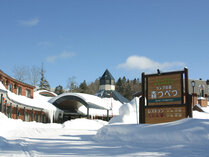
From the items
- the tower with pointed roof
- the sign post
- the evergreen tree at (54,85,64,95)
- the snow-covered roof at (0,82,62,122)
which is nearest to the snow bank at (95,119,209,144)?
the sign post

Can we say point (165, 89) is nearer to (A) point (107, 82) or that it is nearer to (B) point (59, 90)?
(A) point (107, 82)

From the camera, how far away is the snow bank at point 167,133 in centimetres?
885

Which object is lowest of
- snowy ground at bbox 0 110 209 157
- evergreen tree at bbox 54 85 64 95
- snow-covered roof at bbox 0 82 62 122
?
snowy ground at bbox 0 110 209 157

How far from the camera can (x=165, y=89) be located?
46.5ft

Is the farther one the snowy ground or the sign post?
the sign post

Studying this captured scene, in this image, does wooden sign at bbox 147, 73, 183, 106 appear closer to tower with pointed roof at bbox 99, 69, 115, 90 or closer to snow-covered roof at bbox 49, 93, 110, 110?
snow-covered roof at bbox 49, 93, 110, 110

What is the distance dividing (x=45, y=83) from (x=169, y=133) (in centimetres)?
8254

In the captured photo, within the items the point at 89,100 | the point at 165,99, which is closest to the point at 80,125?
the point at 89,100

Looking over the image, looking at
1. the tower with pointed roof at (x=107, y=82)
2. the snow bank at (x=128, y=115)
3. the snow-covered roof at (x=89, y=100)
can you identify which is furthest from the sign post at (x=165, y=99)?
the tower with pointed roof at (x=107, y=82)

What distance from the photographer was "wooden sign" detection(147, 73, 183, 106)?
1389cm

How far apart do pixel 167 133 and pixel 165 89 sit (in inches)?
190

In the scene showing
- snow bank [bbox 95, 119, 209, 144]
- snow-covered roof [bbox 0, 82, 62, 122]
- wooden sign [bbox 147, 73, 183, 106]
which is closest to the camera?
snow bank [bbox 95, 119, 209, 144]

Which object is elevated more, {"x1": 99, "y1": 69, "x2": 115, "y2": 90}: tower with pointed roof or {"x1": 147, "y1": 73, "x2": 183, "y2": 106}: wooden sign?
{"x1": 99, "y1": 69, "x2": 115, "y2": 90}: tower with pointed roof

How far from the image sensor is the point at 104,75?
2830 inches
